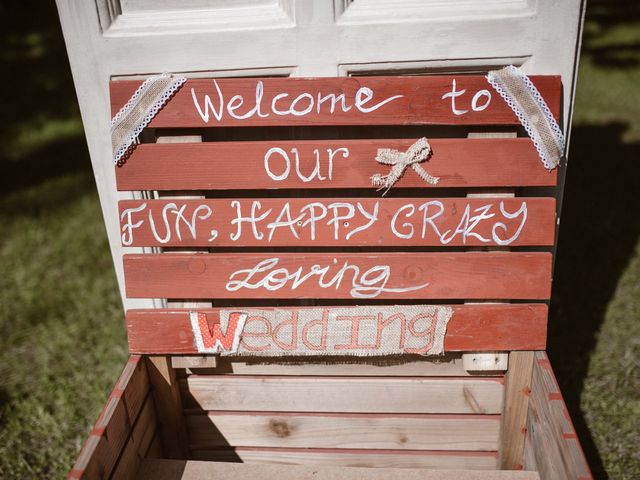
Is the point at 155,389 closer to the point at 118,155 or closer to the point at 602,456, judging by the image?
the point at 118,155

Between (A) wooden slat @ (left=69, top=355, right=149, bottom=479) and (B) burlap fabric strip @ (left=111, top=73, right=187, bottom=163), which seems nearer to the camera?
(A) wooden slat @ (left=69, top=355, right=149, bottom=479)

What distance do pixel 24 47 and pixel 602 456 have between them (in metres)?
10.3

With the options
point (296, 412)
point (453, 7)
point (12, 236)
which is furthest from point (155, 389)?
point (12, 236)

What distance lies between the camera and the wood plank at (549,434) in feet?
5.24

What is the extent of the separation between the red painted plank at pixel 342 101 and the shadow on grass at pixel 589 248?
5.25 ft

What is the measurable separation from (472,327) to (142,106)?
52.4 inches

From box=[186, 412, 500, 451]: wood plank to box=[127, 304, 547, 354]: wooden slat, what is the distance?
1.35 ft

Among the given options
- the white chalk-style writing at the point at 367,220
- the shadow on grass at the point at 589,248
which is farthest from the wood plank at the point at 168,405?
the shadow on grass at the point at 589,248

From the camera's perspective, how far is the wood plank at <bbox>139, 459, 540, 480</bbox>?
1.99m

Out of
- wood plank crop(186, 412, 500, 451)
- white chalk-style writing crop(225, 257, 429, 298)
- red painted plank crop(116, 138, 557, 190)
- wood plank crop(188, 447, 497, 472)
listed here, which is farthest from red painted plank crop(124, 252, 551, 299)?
wood plank crop(188, 447, 497, 472)

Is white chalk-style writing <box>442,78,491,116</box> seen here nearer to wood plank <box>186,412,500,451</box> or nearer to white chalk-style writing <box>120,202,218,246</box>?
white chalk-style writing <box>120,202,218,246</box>

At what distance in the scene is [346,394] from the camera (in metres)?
2.20

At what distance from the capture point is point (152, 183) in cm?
186

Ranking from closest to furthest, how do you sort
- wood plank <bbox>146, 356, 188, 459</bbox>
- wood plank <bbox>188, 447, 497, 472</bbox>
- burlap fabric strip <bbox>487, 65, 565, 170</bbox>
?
burlap fabric strip <bbox>487, 65, 565, 170</bbox> < wood plank <bbox>146, 356, 188, 459</bbox> < wood plank <bbox>188, 447, 497, 472</bbox>
